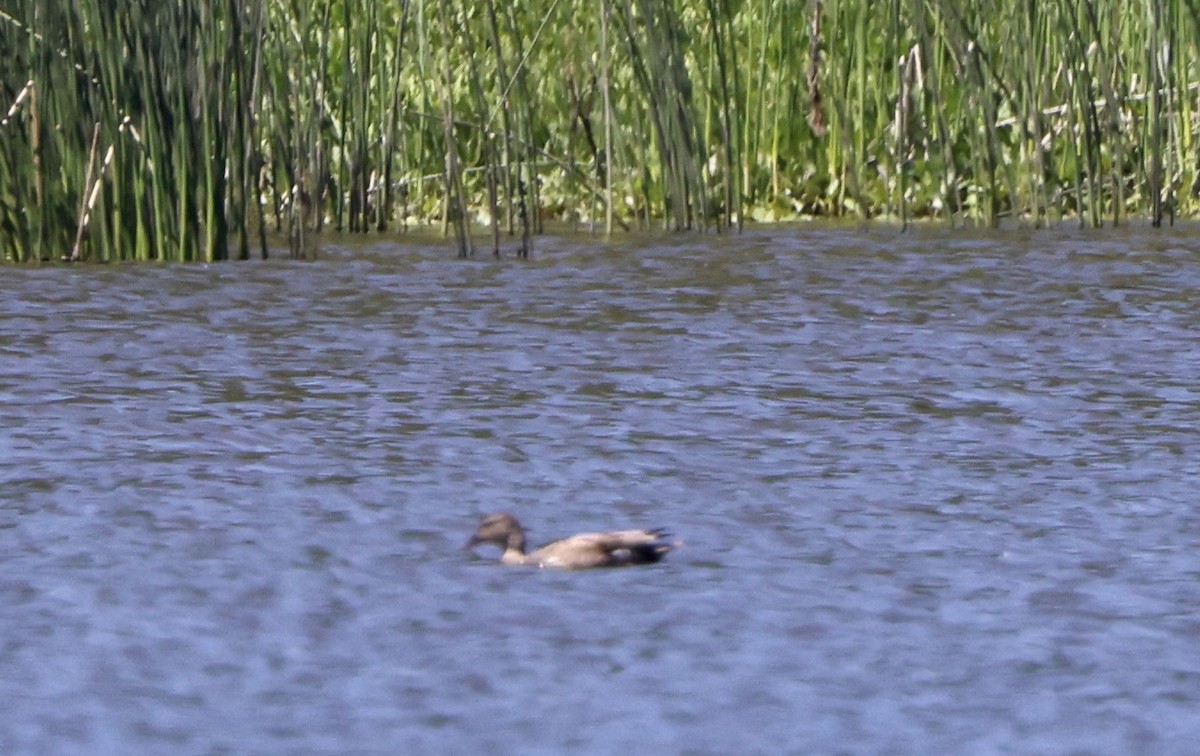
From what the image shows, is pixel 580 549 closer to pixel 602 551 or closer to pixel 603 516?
pixel 602 551

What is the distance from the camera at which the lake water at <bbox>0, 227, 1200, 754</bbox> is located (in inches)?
93.9

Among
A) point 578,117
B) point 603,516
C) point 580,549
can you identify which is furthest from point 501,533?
point 578,117

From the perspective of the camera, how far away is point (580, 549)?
290 centimetres

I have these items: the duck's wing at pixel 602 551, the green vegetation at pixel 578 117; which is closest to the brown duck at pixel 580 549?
the duck's wing at pixel 602 551

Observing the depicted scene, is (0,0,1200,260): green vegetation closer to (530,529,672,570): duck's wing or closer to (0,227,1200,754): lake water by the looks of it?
(0,227,1200,754): lake water

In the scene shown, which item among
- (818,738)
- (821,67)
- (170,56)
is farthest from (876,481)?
(821,67)

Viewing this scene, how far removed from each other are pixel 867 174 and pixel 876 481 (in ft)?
15.9

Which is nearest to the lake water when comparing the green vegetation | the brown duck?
the brown duck

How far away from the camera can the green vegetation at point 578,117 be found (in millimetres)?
6078

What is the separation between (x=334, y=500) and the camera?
11.0 ft

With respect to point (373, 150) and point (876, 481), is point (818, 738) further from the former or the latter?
point (373, 150)

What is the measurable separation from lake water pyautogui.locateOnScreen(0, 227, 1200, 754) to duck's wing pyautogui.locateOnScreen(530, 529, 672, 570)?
3cm

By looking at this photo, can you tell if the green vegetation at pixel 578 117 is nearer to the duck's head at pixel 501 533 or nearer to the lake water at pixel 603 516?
the lake water at pixel 603 516

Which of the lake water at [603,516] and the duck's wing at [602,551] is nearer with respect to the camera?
the lake water at [603,516]
